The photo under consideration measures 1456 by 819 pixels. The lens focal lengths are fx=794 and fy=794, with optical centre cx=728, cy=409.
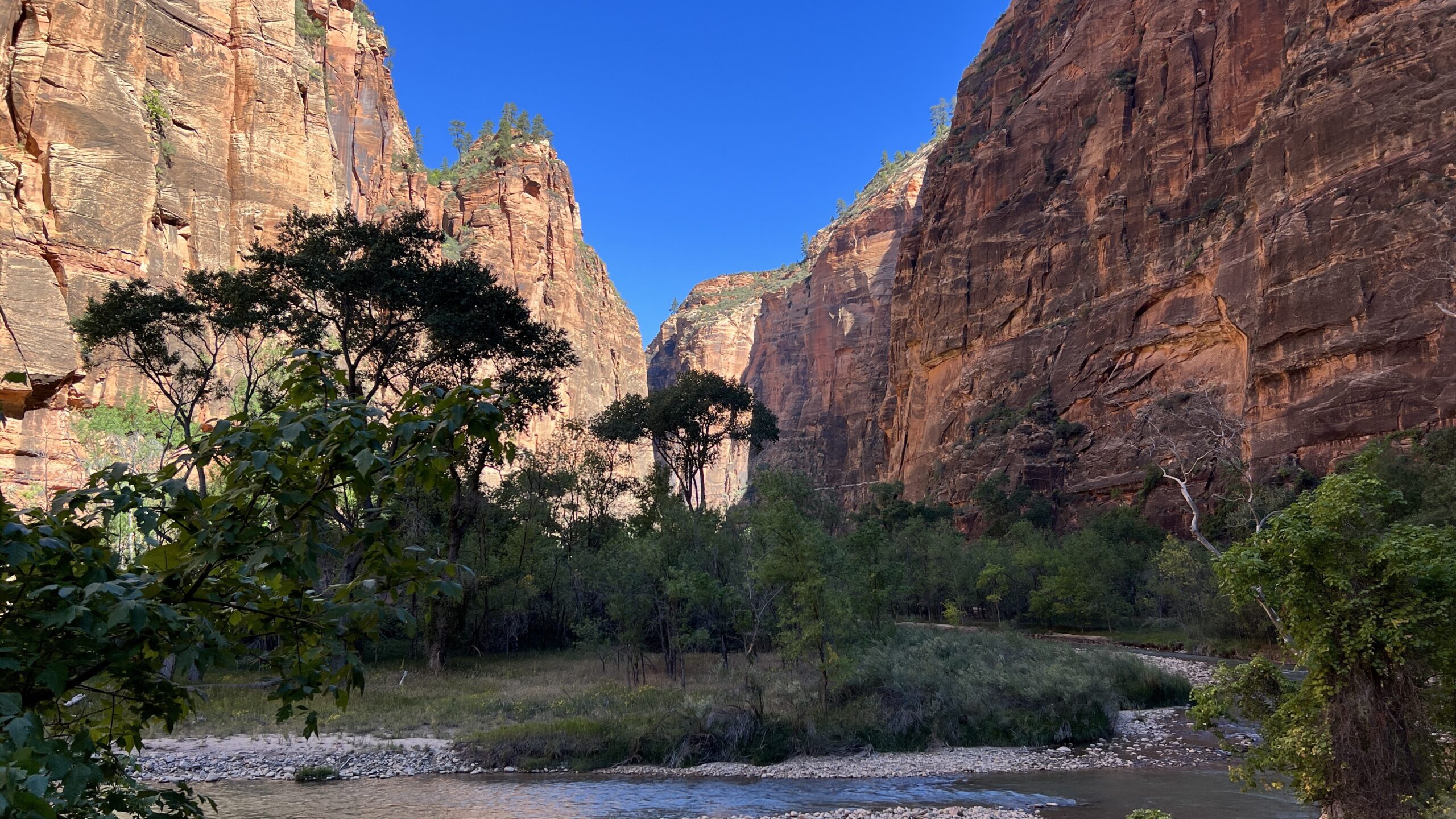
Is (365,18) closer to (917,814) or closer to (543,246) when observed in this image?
(543,246)

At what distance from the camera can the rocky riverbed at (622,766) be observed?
18.0m

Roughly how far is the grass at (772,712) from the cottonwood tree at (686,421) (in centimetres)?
3453

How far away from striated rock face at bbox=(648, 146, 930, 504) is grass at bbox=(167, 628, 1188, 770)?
94.0 meters

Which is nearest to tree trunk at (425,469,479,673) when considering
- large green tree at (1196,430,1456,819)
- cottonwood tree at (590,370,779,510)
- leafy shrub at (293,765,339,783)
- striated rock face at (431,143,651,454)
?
leafy shrub at (293,765,339,783)

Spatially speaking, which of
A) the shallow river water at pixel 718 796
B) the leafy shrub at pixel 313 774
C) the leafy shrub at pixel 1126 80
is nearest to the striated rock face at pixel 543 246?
the leafy shrub at pixel 1126 80

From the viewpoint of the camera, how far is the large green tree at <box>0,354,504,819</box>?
260cm

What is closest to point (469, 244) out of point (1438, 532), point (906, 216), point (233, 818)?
point (906, 216)

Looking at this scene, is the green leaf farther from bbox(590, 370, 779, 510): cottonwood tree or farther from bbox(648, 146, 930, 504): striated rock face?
bbox(648, 146, 930, 504): striated rock face

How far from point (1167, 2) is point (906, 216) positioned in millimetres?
73764

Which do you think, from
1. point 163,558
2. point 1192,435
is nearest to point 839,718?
point 163,558

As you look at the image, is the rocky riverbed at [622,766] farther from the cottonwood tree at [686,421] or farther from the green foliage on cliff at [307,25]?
the green foliage on cliff at [307,25]

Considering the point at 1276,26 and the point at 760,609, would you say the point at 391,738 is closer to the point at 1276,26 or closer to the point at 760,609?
the point at 760,609

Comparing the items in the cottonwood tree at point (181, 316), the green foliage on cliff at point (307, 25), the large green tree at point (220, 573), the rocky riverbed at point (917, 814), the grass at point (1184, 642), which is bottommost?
the grass at point (1184, 642)

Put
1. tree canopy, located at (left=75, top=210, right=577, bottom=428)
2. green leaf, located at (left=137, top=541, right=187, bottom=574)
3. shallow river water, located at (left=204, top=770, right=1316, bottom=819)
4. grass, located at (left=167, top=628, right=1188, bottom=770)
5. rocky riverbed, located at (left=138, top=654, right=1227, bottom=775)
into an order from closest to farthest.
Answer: green leaf, located at (left=137, top=541, right=187, bottom=574), shallow river water, located at (left=204, top=770, right=1316, bottom=819), rocky riverbed, located at (left=138, top=654, right=1227, bottom=775), grass, located at (left=167, top=628, right=1188, bottom=770), tree canopy, located at (left=75, top=210, right=577, bottom=428)
